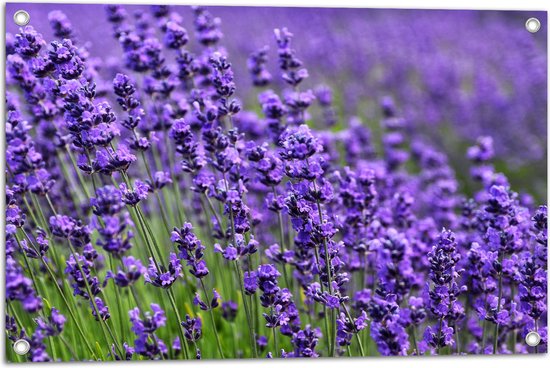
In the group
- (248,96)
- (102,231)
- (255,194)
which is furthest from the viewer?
(248,96)

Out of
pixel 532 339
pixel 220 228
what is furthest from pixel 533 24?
pixel 220 228

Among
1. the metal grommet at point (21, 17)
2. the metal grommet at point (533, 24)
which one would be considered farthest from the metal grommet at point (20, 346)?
the metal grommet at point (533, 24)

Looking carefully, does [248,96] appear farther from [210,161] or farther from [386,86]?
[210,161]

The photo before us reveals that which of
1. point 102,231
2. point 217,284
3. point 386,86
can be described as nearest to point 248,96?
point 386,86

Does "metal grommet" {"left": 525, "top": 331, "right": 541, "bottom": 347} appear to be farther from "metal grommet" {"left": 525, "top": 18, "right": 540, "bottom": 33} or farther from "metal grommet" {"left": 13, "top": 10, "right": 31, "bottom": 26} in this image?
"metal grommet" {"left": 13, "top": 10, "right": 31, "bottom": 26}

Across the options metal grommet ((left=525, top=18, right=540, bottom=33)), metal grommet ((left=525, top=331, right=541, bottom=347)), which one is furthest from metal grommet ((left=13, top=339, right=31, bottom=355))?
metal grommet ((left=525, top=18, right=540, bottom=33))

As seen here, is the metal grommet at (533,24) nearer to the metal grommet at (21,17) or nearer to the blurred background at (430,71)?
the blurred background at (430,71)

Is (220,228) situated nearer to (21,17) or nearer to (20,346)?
(20,346)
